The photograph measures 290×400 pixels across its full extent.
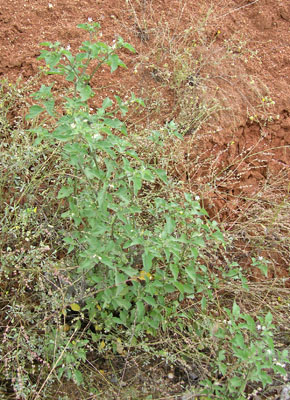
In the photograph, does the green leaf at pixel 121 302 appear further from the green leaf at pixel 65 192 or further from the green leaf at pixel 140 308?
the green leaf at pixel 65 192

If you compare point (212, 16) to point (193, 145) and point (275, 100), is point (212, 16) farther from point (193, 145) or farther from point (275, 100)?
point (193, 145)

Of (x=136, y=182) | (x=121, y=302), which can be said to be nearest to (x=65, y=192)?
(x=136, y=182)

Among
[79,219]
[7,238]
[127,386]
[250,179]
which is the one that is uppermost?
[79,219]

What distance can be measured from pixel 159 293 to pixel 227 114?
1.81 metres

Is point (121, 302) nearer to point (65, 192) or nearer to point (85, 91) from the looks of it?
point (65, 192)

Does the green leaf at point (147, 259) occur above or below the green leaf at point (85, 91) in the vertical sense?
below

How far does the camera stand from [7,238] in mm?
2531

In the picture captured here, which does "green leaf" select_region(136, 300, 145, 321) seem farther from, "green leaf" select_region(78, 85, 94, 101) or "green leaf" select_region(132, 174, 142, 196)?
"green leaf" select_region(78, 85, 94, 101)

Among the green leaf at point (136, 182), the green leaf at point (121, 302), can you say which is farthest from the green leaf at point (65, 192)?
the green leaf at point (121, 302)

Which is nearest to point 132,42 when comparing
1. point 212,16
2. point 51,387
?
point 212,16

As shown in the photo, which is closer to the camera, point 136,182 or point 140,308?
point 136,182

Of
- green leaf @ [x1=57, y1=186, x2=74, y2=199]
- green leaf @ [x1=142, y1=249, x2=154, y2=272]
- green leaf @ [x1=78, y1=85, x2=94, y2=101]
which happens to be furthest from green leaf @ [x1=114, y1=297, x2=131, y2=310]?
green leaf @ [x1=78, y1=85, x2=94, y2=101]

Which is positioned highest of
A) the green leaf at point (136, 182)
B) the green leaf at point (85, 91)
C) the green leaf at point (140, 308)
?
the green leaf at point (85, 91)

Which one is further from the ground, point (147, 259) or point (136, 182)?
point (136, 182)
